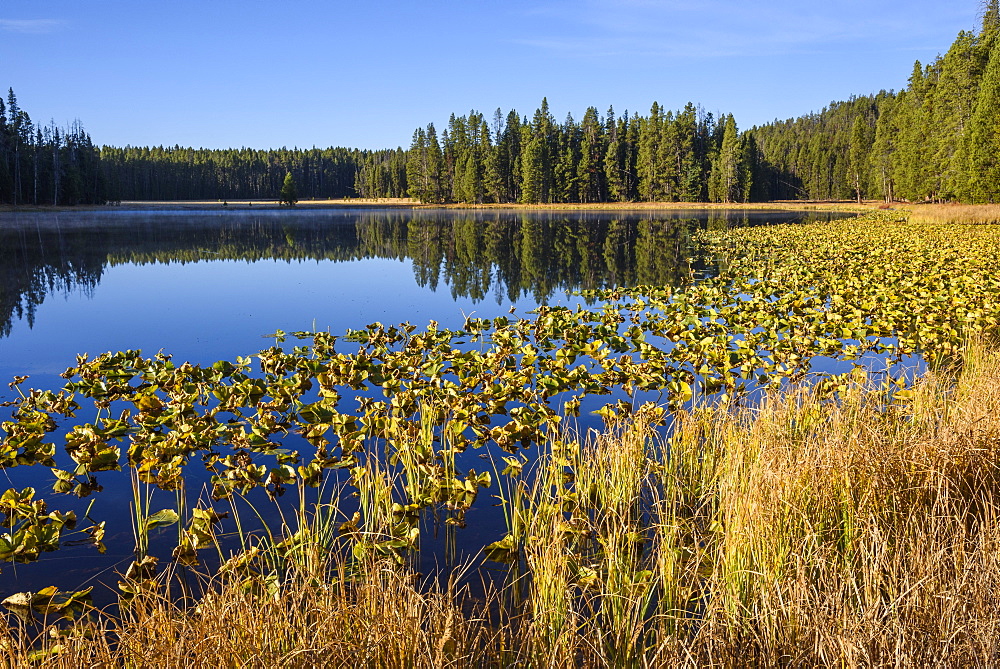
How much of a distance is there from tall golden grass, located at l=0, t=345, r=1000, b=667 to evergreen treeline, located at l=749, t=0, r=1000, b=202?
36.5 metres

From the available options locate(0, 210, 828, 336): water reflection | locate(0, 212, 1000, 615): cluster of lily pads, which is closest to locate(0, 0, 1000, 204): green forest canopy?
locate(0, 210, 828, 336): water reflection

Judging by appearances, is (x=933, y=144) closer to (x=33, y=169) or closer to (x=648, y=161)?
(x=648, y=161)

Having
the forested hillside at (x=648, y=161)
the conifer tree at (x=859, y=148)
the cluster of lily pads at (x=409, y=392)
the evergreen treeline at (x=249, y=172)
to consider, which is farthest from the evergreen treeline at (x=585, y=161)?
the cluster of lily pads at (x=409, y=392)

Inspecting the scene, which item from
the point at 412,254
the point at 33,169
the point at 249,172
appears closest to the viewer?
the point at 412,254

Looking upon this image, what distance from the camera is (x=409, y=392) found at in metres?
7.17

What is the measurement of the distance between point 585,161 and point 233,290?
73.0 metres

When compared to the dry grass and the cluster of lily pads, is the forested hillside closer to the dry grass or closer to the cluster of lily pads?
the dry grass

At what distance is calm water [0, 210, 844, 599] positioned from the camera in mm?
5422

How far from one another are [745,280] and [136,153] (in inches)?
6128

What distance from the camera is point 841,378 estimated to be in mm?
7348

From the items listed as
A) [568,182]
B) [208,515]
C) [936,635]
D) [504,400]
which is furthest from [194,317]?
[568,182]

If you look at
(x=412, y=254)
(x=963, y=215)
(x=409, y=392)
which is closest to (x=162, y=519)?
(x=409, y=392)

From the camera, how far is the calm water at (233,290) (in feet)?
17.8

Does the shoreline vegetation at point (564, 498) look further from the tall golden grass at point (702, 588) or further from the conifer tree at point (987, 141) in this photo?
the conifer tree at point (987, 141)
